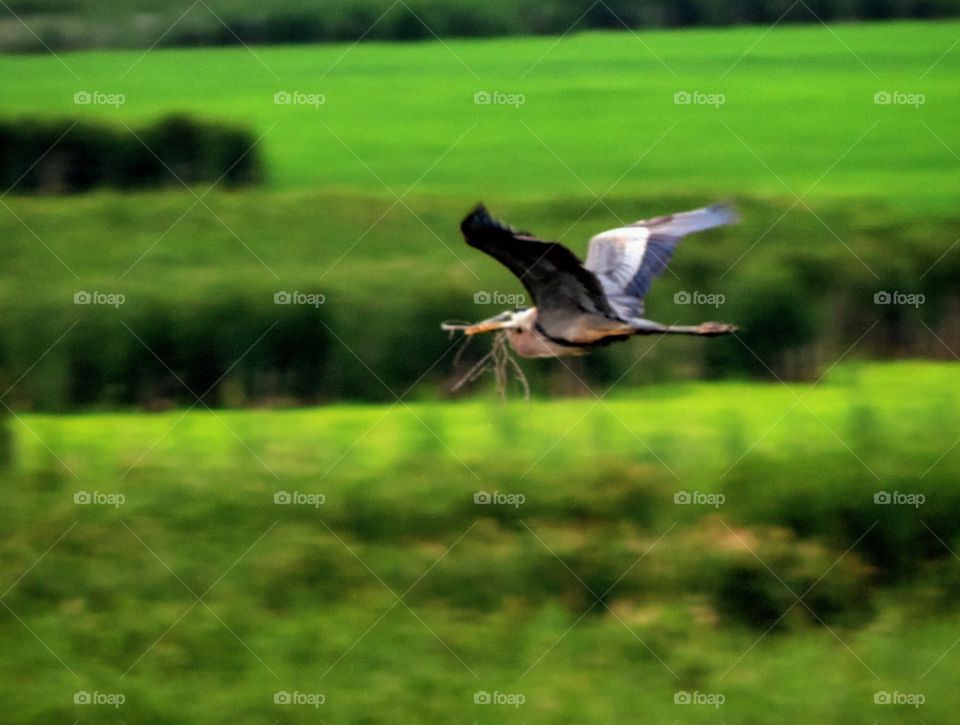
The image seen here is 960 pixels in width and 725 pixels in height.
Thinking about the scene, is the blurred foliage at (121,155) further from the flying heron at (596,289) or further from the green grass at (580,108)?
the flying heron at (596,289)

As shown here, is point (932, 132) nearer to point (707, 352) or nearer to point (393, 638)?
point (707, 352)

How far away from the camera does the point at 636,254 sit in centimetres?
723

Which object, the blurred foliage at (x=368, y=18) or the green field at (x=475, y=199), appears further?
the blurred foliage at (x=368, y=18)

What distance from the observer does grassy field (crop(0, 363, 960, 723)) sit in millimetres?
7375

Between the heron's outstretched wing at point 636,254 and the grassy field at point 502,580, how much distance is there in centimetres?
114

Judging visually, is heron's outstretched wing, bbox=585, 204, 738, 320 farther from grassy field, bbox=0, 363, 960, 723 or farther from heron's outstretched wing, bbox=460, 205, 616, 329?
grassy field, bbox=0, 363, 960, 723

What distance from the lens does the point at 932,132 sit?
11359 mm

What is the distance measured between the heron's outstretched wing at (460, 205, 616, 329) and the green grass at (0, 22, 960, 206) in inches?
149

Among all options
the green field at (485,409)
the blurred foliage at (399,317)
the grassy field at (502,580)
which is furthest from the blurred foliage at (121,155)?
the grassy field at (502,580)

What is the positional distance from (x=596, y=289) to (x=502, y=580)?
143 centimetres

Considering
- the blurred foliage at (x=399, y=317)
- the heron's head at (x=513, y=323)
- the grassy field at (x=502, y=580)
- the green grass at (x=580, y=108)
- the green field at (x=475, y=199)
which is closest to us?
the heron's head at (x=513, y=323)

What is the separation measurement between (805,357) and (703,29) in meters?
4.25

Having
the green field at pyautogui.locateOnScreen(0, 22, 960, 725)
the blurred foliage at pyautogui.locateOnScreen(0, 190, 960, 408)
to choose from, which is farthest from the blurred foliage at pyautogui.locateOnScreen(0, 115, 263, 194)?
the blurred foliage at pyautogui.locateOnScreen(0, 190, 960, 408)

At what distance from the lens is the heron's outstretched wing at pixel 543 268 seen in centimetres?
588
